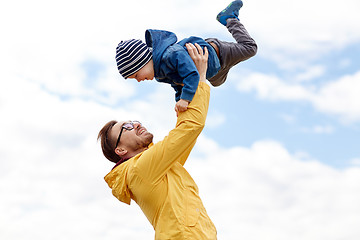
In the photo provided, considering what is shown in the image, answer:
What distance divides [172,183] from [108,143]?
942mm

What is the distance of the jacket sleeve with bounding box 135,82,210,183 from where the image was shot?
4.59 m

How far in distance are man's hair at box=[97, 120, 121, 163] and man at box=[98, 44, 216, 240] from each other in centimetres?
27

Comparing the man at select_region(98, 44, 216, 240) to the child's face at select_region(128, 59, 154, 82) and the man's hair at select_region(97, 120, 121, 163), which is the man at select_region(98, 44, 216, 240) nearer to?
the man's hair at select_region(97, 120, 121, 163)

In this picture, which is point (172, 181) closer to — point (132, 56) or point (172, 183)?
point (172, 183)

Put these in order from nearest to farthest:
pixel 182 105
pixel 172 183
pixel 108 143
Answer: pixel 182 105, pixel 172 183, pixel 108 143

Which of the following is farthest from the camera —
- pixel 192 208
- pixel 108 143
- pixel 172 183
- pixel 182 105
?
pixel 108 143

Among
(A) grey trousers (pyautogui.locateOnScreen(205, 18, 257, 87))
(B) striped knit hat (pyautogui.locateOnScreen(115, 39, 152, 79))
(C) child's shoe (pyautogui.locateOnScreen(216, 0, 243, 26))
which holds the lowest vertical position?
(B) striped knit hat (pyautogui.locateOnScreen(115, 39, 152, 79))

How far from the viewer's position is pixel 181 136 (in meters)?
4.61


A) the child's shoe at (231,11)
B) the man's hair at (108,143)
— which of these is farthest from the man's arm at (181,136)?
the child's shoe at (231,11)

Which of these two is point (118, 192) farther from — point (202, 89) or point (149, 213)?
point (202, 89)

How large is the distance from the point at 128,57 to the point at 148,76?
0.26m

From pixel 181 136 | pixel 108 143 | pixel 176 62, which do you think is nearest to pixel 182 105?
pixel 181 136

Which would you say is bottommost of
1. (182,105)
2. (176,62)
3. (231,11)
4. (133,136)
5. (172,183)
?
(172,183)

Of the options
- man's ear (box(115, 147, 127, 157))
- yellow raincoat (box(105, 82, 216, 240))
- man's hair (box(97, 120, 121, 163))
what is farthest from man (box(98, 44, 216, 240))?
man's hair (box(97, 120, 121, 163))
